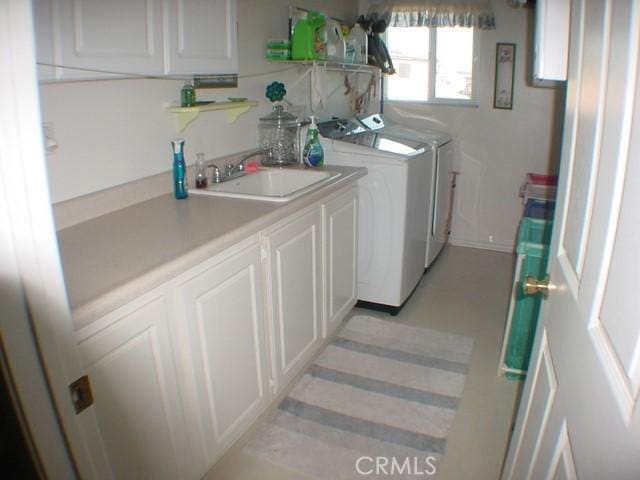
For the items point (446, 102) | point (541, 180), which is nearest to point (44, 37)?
point (541, 180)

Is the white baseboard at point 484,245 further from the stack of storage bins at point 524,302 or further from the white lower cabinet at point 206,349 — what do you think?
the white lower cabinet at point 206,349

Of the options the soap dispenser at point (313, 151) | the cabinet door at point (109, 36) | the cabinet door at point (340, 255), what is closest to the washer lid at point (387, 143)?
the soap dispenser at point (313, 151)

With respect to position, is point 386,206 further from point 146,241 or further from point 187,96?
point 146,241

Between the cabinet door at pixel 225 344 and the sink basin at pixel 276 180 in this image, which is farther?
the sink basin at pixel 276 180

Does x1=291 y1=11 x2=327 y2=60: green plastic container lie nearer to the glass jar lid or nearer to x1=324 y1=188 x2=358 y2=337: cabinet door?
the glass jar lid

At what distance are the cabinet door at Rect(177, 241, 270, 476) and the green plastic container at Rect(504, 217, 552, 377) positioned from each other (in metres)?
1.21

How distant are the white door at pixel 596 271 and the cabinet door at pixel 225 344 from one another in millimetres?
962

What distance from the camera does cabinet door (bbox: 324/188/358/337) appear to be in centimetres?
233

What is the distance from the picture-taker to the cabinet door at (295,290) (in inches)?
74.0

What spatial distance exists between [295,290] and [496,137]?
2.63m

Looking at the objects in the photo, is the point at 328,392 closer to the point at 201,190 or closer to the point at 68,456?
the point at 201,190

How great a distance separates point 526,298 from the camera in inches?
86.3

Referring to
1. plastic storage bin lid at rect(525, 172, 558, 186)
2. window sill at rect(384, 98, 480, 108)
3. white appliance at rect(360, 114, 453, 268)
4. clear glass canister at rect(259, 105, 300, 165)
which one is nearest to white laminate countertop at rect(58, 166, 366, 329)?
clear glass canister at rect(259, 105, 300, 165)

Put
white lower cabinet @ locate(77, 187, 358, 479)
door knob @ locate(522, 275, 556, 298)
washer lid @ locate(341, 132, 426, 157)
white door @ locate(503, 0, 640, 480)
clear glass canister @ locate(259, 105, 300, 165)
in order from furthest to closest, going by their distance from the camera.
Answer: washer lid @ locate(341, 132, 426, 157) → clear glass canister @ locate(259, 105, 300, 165) → white lower cabinet @ locate(77, 187, 358, 479) → door knob @ locate(522, 275, 556, 298) → white door @ locate(503, 0, 640, 480)
